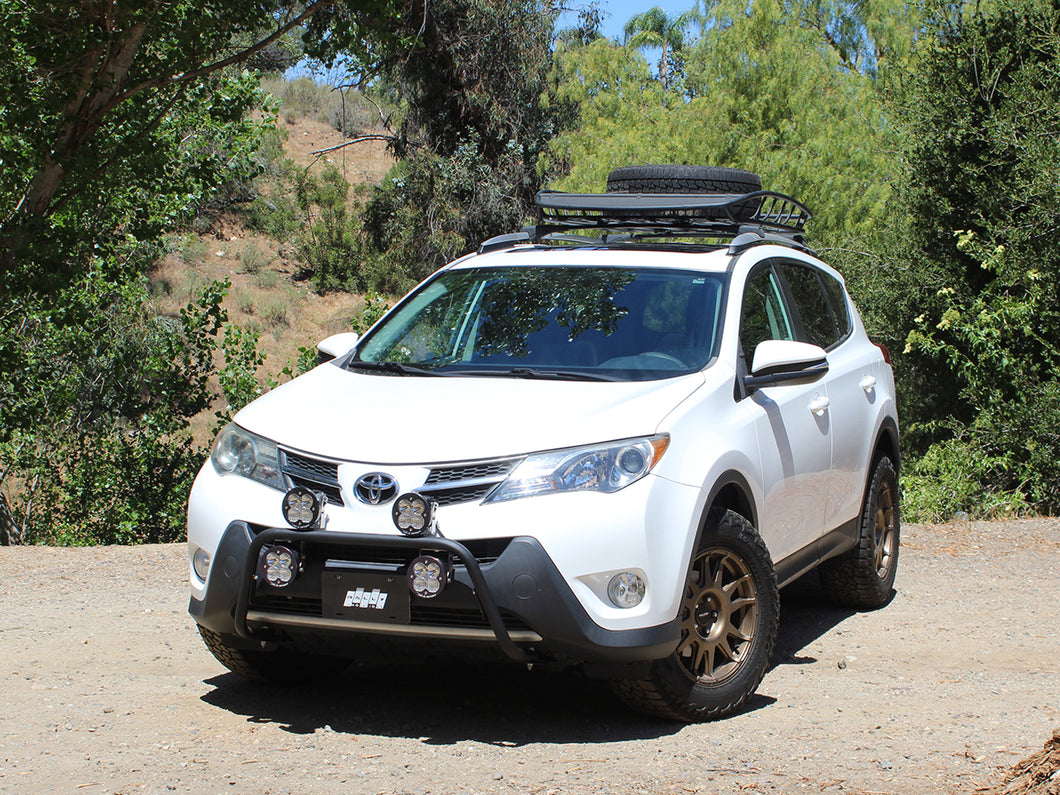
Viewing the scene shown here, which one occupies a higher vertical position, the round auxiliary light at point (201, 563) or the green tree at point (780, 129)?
the green tree at point (780, 129)

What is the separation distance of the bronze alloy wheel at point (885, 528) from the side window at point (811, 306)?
0.96m

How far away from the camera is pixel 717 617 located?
457 centimetres

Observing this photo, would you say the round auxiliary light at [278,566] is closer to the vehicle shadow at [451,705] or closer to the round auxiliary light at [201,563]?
the round auxiliary light at [201,563]

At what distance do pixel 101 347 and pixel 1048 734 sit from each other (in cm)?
1343

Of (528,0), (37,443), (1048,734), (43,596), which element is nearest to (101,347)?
(37,443)

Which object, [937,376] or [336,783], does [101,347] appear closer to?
[937,376]

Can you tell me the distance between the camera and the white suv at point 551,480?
3.98 m

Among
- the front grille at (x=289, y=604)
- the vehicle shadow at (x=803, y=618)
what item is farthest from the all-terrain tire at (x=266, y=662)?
the vehicle shadow at (x=803, y=618)

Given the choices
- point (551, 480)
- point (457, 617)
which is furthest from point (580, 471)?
point (457, 617)

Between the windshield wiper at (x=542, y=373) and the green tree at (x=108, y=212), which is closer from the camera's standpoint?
the windshield wiper at (x=542, y=373)

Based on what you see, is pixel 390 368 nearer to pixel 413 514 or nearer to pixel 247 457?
pixel 247 457

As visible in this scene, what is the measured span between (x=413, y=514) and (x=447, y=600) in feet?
0.99

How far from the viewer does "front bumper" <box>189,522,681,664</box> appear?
3.92 m

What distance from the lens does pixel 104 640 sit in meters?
6.04
